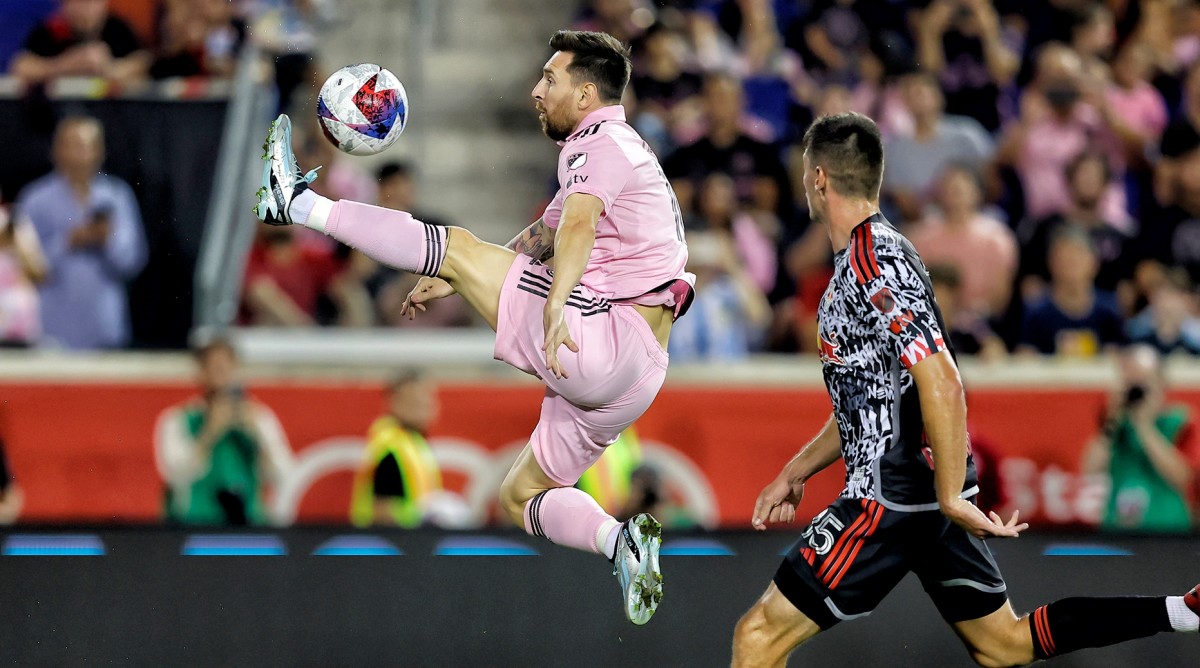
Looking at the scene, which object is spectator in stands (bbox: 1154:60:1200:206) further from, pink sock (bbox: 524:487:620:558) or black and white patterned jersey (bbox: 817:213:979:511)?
Result: pink sock (bbox: 524:487:620:558)

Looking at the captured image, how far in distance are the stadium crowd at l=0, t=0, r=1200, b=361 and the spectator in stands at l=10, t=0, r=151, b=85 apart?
0.05 feet

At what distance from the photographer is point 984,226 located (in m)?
10.1

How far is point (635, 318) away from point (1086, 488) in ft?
16.2

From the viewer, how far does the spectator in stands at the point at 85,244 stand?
9.95 metres

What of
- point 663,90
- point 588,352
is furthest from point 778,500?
point 663,90

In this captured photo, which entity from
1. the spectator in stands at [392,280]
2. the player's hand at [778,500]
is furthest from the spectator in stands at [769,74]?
the player's hand at [778,500]

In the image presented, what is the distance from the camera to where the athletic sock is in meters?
5.42

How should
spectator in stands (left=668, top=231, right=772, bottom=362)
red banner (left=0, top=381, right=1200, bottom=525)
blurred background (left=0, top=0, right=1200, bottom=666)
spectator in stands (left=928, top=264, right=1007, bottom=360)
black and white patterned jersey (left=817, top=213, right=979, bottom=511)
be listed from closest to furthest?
black and white patterned jersey (left=817, top=213, right=979, bottom=511) < blurred background (left=0, top=0, right=1200, bottom=666) < spectator in stands (left=928, top=264, right=1007, bottom=360) < red banner (left=0, top=381, right=1200, bottom=525) < spectator in stands (left=668, top=231, right=772, bottom=362)

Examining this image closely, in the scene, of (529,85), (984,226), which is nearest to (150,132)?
(529,85)

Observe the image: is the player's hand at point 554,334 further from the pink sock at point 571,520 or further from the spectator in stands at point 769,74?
the spectator in stands at point 769,74

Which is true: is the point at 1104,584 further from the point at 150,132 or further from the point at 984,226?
the point at 150,132

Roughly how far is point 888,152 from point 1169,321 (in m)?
2.12

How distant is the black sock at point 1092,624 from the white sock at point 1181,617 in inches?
0.7

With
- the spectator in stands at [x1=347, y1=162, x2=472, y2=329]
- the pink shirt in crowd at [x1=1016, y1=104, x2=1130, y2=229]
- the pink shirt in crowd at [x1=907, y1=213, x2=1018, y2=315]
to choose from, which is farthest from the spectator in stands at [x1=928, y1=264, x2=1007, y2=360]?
the spectator in stands at [x1=347, y1=162, x2=472, y2=329]
